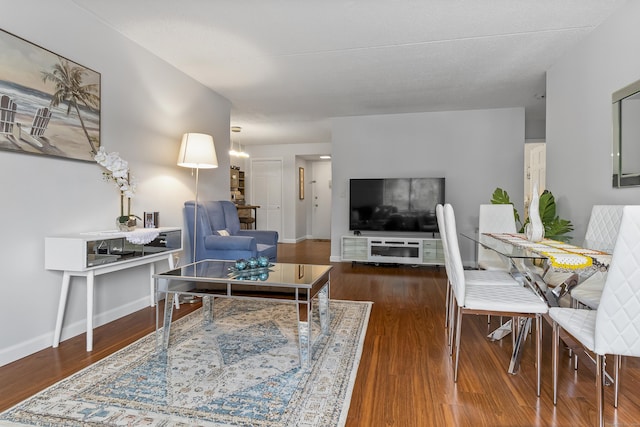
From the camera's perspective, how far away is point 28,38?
2180mm

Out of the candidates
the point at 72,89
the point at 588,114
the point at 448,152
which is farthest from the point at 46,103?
the point at 448,152

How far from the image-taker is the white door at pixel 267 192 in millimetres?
8352

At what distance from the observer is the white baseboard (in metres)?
2.11

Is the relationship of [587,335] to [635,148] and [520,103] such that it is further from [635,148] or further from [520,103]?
[520,103]

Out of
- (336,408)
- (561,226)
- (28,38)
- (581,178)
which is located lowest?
(336,408)

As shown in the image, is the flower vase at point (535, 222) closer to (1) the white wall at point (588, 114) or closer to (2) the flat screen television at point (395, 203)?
(1) the white wall at point (588, 114)

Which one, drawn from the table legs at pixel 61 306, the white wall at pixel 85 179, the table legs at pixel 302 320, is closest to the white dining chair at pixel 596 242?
the table legs at pixel 302 320

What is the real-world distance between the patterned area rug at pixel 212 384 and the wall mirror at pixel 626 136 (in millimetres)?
2118

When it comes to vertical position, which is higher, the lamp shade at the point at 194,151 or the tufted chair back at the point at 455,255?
the lamp shade at the point at 194,151

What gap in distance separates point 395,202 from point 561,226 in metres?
2.62

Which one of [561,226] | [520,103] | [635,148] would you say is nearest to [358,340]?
[561,226]

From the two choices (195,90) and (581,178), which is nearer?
(581,178)

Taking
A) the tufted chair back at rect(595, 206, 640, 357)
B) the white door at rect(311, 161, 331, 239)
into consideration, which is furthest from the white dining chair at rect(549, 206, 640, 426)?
the white door at rect(311, 161, 331, 239)

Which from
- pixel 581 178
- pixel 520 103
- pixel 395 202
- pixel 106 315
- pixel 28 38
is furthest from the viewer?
pixel 395 202
